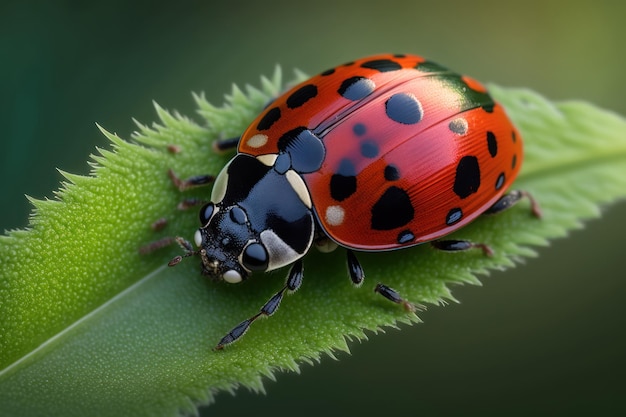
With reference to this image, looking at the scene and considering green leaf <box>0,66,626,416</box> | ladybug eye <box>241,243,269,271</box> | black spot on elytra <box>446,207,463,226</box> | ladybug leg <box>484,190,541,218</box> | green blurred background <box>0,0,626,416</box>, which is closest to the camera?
green leaf <box>0,66,626,416</box>

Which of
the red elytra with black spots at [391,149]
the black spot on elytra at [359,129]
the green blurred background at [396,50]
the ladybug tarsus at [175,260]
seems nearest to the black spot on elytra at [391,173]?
the red elytra with black spots at [391,149]

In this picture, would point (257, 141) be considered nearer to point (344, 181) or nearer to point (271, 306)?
point (344, 181)

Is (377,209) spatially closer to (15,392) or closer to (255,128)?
(255,128)

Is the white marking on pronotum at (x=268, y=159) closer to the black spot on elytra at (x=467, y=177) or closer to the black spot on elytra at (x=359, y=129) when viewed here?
the black spot on elytra at (x=359, y=129)

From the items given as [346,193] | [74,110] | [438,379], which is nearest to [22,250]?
[346,193]

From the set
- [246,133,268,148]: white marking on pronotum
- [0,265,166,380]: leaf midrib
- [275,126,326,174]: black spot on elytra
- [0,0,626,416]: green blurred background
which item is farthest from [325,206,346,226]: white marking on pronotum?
[0,0,626,416]: green blurred background

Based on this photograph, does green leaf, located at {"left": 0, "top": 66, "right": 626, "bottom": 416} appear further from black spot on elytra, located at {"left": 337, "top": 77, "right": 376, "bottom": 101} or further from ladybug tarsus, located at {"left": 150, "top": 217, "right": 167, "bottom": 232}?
black spot on elytra, located at {"left": 337, "top": 77, "right": 376, "bottom": 101}
